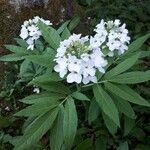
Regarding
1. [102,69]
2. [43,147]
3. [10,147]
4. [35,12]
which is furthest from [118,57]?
[35,12]

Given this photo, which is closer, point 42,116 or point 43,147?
point 42,116

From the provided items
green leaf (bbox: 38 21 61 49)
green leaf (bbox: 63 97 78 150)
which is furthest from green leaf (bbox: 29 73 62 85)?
green leaf (bbox: 38 21 61 49)

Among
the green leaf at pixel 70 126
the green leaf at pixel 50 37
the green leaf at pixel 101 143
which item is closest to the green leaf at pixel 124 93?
the green leaf at pixel 70 126

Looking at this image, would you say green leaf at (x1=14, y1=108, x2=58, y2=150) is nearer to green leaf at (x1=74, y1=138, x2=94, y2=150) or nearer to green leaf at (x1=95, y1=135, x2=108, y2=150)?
green leaf at (x1=74, y1=138, x2=94, y2=150)

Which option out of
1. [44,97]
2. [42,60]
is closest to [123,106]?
[44,97]

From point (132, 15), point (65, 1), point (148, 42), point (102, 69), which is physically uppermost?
point (65, 1)

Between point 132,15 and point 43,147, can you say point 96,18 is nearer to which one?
point 132,15

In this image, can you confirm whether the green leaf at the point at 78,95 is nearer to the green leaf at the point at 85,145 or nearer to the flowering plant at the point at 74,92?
the flowering plant at the point at 74,92
